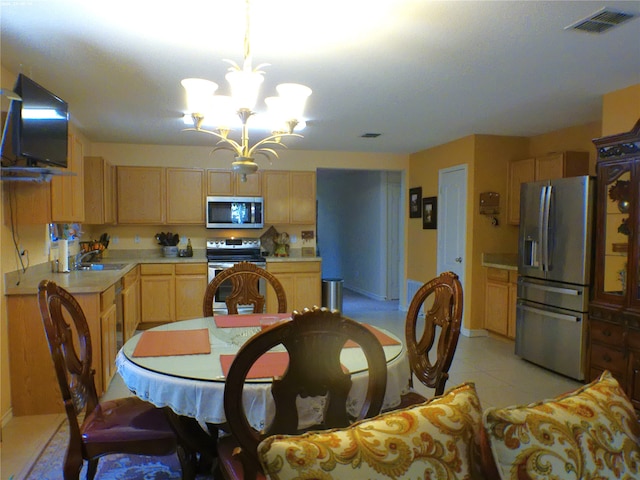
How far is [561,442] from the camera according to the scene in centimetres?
101

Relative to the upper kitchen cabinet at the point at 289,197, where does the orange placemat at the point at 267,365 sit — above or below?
below

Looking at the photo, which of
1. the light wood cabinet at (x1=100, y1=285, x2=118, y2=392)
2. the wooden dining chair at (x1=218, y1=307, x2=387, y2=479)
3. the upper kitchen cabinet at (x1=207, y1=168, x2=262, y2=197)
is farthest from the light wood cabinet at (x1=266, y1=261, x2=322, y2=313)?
the wooden dining chair at (x1=218, y1=307, x2=387, y2=479)

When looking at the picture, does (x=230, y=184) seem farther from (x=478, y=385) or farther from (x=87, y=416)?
(x=87, y=416)

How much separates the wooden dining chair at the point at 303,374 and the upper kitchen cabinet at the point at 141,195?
15.2 feet

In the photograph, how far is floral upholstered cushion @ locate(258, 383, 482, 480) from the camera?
2.90 ft

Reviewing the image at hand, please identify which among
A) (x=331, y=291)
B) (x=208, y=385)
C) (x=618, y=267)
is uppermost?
(x=618, y=267)

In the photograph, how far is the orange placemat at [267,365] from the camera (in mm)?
1586

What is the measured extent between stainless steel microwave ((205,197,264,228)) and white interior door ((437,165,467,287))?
2.36m

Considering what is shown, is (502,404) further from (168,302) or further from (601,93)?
(168,302)

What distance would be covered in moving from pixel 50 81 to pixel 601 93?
13.7 ft

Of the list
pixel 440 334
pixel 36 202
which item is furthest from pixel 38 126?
pixel 440 334

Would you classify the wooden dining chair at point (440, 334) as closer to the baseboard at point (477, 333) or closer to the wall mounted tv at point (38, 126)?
the wall mounted tv at point (38, 126)

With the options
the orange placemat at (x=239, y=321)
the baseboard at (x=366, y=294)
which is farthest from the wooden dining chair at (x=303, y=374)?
the baseboard at (x=366, y=294)

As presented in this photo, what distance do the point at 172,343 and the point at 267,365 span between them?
0.58 meters
